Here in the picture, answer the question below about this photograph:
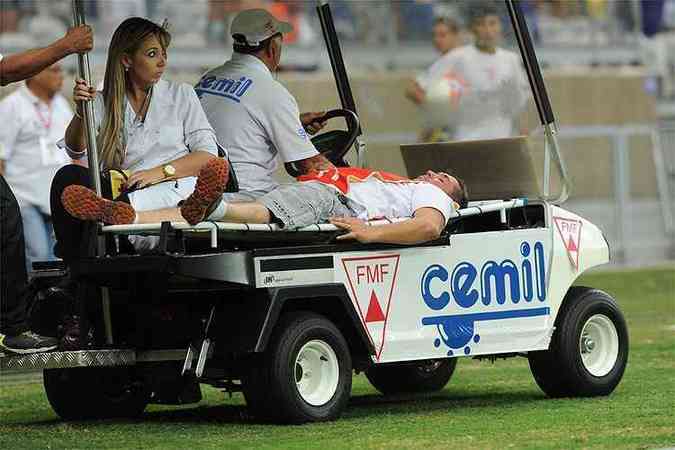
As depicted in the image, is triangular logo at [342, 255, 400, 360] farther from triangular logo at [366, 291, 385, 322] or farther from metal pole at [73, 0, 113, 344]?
metal pole at [73, 0, 113, 344]

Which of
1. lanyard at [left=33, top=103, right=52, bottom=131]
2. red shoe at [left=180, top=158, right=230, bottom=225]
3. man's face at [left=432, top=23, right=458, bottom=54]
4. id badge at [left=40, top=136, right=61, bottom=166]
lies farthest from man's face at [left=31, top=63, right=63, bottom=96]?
red shoe at [left=180, top=158, right=230, bottom=225]

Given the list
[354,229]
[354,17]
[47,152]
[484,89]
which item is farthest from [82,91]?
[354,17]

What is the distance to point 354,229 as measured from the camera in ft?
27.2

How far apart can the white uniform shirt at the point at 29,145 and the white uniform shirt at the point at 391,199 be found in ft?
15.0

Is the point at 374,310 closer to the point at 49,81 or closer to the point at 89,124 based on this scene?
the point at 89,124

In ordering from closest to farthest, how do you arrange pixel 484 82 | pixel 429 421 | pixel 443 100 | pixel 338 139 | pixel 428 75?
1. pixel 429 421
2. pixel 338 139
3. pixel 484 82
4. pixel 443 100
5. pixel 428 75

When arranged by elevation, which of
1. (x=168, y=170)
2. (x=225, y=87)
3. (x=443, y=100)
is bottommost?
(x=168, y=170)

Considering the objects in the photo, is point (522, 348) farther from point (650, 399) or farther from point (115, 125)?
point (115, 125)

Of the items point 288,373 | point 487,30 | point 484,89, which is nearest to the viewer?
point 288,373

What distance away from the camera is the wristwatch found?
812cm

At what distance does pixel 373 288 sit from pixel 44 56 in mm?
1837

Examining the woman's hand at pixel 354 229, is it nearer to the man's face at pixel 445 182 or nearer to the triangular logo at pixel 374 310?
the triangular logo at pixel 374 310

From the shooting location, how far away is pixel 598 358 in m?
9.26

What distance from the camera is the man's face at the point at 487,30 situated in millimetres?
10578
